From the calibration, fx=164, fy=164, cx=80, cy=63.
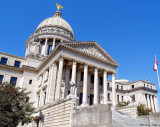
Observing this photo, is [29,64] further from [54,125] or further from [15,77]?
[54,125]

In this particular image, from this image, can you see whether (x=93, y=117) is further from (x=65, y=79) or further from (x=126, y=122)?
(x=65, y=79)

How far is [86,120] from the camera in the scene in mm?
16297

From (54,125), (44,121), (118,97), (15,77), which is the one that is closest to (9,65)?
(15,77)

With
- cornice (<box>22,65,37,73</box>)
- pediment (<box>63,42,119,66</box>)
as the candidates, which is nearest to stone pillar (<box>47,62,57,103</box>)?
pediment (<box>63,42,119,66</box>)

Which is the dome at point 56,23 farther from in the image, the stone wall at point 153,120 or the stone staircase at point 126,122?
the stone wall at point 153,120

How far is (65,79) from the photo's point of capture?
33.8 meters

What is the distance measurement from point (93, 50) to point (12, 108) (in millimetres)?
20451

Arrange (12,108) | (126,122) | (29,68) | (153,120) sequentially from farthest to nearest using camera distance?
(29,68)
(153,120)
(126,122)
(12,108)

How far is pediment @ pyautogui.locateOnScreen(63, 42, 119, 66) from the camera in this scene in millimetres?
32834

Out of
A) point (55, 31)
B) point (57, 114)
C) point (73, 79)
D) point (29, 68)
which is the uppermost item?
point (55, 31)

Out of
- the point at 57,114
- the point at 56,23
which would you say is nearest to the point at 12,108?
the point at 57,114

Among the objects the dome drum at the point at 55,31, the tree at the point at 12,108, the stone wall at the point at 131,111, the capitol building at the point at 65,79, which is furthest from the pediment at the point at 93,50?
the dome drum at the point at 55,31

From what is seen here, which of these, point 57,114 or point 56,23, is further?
point 56,23

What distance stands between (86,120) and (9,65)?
3105 cm
